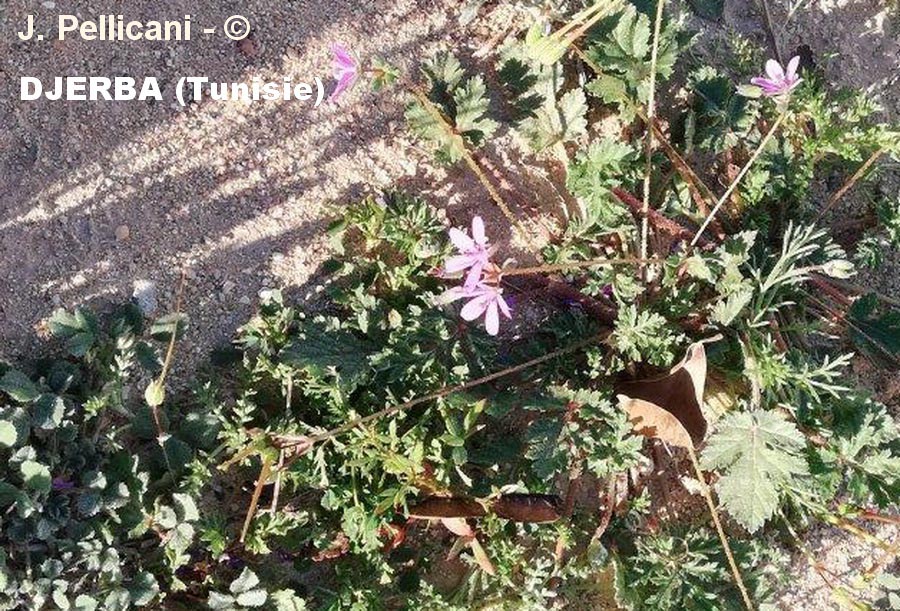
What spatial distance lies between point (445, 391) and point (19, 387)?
116cm

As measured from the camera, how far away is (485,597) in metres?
3.47

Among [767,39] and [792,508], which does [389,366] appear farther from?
[767,39]

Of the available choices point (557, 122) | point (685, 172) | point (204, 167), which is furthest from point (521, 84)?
point (204, 167)

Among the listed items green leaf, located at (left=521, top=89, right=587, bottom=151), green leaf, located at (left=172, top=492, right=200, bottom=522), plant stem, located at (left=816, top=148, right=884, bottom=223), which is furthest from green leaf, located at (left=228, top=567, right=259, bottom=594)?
plant stem, located at (left=816, top=148, right=884, bottom=223)

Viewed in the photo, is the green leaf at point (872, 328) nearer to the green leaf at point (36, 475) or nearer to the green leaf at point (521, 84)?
the green leaf at point (521, 84)

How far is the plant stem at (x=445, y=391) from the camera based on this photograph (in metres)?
3.13

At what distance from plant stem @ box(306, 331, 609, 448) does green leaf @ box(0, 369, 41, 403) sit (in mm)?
770

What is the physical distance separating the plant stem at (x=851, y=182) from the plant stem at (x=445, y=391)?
33.0 inches

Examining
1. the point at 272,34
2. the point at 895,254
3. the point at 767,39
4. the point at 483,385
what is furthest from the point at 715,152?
the point at 272,34

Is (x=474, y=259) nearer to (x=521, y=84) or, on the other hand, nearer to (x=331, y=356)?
(x=331, y=356)

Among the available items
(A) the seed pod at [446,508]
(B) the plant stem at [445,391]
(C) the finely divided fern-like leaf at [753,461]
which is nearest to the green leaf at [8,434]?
(B) the plant stem at [445,391]

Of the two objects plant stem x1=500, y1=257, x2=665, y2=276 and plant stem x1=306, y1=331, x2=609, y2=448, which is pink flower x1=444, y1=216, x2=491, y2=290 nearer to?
plant stem x1=500, y1=257, x2=665, y2=276

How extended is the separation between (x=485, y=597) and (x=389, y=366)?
31.6 inches

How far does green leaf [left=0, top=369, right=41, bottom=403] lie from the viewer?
10.2ft
